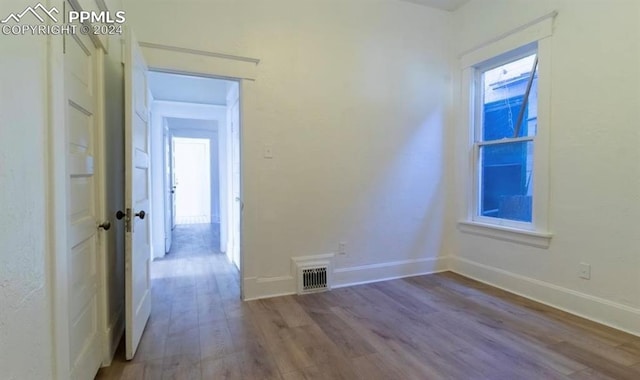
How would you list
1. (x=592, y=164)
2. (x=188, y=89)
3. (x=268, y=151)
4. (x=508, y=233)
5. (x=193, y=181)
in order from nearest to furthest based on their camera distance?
(x=592, y=164), (x=268, y=151), (x=508, y=233), (x=188, y=89), (x=193, y=181)

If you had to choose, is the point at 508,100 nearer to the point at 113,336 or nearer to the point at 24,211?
the point at 24,211

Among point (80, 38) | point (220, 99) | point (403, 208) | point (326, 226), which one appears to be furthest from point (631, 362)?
point (220, 99)

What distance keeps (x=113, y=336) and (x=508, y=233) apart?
330 centimetres

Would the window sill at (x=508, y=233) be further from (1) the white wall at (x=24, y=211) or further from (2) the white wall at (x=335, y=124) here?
(1) the white wall at (x=24, y=211)

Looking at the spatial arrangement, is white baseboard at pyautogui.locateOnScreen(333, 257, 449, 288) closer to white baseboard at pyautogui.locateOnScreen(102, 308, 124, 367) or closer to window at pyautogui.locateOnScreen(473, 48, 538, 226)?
window at pyautogui.locateOnScreen(473, 48, 538, 226)

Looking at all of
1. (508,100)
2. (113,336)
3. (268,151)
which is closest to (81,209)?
Answer: (113,336)

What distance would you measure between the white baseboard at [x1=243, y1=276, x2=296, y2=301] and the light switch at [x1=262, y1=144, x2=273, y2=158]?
112 centimetres

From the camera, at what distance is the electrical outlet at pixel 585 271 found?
8.28ft

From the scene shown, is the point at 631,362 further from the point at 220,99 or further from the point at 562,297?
the point at 220,99

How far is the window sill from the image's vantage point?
2.81 metres

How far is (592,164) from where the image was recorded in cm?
248

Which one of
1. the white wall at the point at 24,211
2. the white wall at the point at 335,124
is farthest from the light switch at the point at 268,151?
the white wall at the point at 24,211

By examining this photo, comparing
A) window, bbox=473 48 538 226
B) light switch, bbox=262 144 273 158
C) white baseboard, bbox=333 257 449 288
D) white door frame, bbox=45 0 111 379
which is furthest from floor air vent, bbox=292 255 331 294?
white door frame, bbox=45 0 111 379

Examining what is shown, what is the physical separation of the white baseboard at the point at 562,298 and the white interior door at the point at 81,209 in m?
3.29
